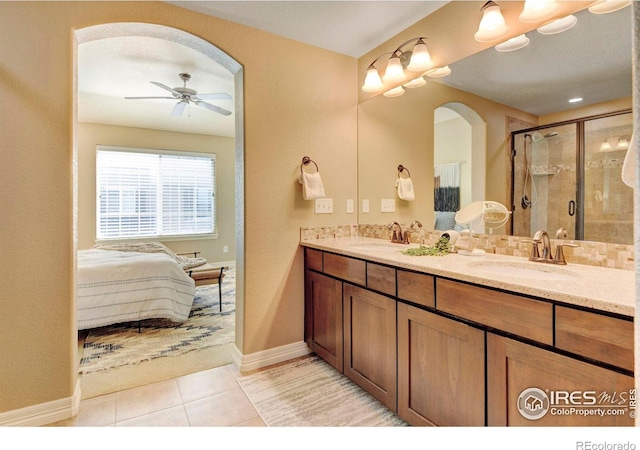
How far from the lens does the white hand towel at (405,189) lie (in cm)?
248

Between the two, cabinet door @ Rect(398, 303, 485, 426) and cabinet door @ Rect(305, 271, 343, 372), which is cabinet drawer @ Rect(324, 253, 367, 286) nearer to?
cabinet door @ Rect(305, 271, 343, 372)

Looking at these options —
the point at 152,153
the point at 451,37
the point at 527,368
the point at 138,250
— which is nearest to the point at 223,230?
the point at 152,153

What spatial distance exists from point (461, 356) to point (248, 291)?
1462 mm

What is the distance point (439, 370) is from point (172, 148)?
5.46 metres

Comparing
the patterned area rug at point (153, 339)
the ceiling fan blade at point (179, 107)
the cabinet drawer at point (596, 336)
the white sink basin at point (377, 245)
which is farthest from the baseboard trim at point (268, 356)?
the ceiling fan blade at point (179, 107)

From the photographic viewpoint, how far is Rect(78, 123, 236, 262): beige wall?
16.0ft

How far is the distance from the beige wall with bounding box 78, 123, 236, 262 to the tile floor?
150 inches

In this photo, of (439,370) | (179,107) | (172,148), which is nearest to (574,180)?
(439,370)

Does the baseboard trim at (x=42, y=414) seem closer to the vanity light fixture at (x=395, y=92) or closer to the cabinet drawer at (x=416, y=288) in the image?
the cabinet drawer at (x=416, y=288)

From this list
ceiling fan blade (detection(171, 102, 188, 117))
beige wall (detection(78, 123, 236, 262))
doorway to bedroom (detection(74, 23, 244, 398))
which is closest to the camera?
doorway to bedroom (detection(74, 23, 244, 398))

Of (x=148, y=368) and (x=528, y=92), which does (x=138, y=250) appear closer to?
(x=148, y=368)

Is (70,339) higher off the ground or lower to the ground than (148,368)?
higher

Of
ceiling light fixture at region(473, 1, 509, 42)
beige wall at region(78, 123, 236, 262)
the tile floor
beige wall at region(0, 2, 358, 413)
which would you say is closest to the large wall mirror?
ceiling light fixture at region(473, 1, 509, 42)

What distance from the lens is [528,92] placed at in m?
1.75
